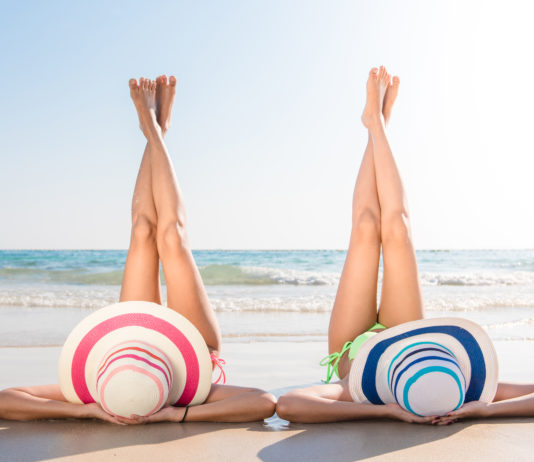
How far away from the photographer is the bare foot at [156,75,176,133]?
3.10m

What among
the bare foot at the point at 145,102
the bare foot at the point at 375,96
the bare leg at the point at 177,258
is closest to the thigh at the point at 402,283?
the bare foot at the point at 375,96

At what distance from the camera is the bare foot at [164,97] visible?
3.10 meters

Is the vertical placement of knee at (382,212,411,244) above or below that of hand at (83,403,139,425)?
above

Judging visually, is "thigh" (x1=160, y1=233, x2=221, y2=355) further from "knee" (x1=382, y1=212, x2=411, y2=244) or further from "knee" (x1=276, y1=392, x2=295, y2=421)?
"knee" (x1=382, y1=212, x2=411, y2=244)

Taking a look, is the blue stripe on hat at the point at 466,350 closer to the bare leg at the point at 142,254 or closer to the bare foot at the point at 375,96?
the bare leg at the point at 142,254

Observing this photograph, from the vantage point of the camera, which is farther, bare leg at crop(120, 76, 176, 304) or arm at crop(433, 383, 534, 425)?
bare leg at crop(120, 76, 176, 304)

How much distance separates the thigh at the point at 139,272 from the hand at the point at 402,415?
137 cm

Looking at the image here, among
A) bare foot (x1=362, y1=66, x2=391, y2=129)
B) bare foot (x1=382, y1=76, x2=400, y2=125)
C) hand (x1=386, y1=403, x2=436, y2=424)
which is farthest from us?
bare foot (x1=382, y1=76, x2=400, y2=125)

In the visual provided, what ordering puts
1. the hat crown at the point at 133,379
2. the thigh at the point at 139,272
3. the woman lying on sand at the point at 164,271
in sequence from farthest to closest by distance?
the thigh at the point at 139,272, the woman lying on sand at the point at 164,271, the hat crown at the point at 133,379

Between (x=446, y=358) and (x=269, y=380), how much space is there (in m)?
1.40

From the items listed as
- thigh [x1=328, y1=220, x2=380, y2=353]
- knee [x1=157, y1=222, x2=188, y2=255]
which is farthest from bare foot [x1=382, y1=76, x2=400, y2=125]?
knee [x1=157, y1=222, x2=188, y2=255]

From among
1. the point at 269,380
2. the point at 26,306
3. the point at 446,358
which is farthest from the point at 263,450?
the point at 26,306

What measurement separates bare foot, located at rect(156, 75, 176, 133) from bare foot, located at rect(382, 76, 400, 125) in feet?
4.36

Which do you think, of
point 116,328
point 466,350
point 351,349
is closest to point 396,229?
point 351,349
